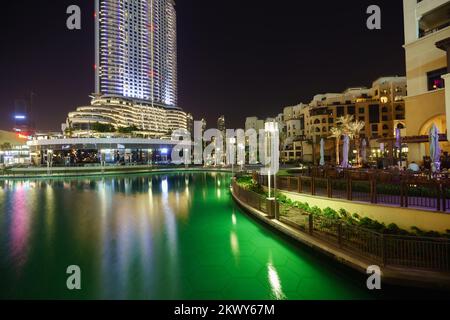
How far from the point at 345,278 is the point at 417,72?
2024cm

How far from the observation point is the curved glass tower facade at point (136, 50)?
122 m

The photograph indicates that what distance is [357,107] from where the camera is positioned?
64.4 meters

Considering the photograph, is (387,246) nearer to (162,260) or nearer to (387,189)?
(387,189)

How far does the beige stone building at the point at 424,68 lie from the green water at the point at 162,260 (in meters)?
15.6

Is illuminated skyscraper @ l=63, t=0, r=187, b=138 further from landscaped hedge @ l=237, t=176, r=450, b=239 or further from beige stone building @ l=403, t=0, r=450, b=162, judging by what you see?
landscaped hedge @ l=237, t=176, r=450, b=239

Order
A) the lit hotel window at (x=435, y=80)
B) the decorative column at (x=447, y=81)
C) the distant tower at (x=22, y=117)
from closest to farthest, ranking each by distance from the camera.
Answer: the decorative column at (x=447, y=81) < the lit hotel window at (x=435, y=80) < the distant tower at (x=22, y=117)

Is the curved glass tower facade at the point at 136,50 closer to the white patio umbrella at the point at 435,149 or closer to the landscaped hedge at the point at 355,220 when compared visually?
the landscaped hedge at the point at 355,220

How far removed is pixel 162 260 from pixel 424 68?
74.6 ft

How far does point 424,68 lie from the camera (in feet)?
64.8

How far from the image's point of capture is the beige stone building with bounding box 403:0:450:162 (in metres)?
18.6

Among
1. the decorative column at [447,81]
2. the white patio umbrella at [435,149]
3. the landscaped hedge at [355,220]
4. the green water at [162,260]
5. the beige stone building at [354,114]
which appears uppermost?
the beige stone building at [354,114]

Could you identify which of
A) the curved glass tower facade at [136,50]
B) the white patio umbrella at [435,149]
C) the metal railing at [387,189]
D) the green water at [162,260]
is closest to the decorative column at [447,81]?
the white patio umbrella at [435,149]

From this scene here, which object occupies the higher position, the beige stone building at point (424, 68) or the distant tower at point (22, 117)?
the distant tower at point (22, 117)

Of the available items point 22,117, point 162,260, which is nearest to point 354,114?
point 162,260
